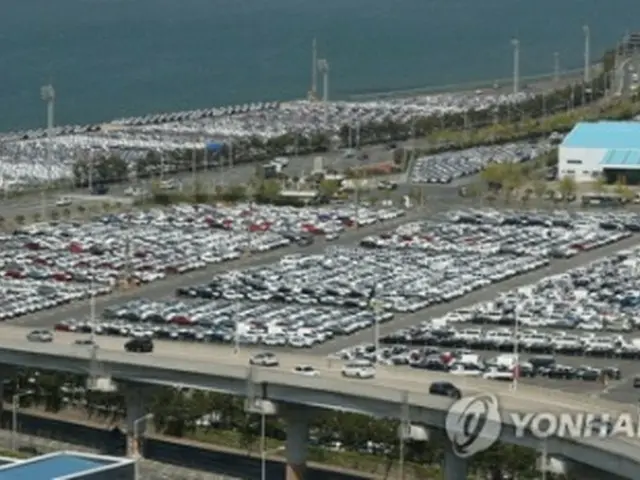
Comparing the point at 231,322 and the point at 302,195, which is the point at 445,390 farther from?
the point at 302,195

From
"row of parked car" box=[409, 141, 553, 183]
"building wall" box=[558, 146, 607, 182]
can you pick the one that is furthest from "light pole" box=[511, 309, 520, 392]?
"building wall" box=[558, 146, 607, 182]

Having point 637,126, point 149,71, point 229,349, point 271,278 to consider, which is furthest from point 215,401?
point 149,71

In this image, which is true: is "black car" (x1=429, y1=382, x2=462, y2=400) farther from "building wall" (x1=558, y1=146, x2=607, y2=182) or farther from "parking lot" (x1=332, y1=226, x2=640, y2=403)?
"building wall" (x1=558, y1=146, x2=607, y2=182)

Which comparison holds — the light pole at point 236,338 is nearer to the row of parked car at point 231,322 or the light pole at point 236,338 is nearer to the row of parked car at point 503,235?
the row of parked car at point 231,322

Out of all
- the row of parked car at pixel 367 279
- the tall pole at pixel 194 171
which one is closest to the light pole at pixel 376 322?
the row of parked car at pixel 367 279

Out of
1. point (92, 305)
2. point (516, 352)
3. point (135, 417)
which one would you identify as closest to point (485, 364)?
point (516, 352)
